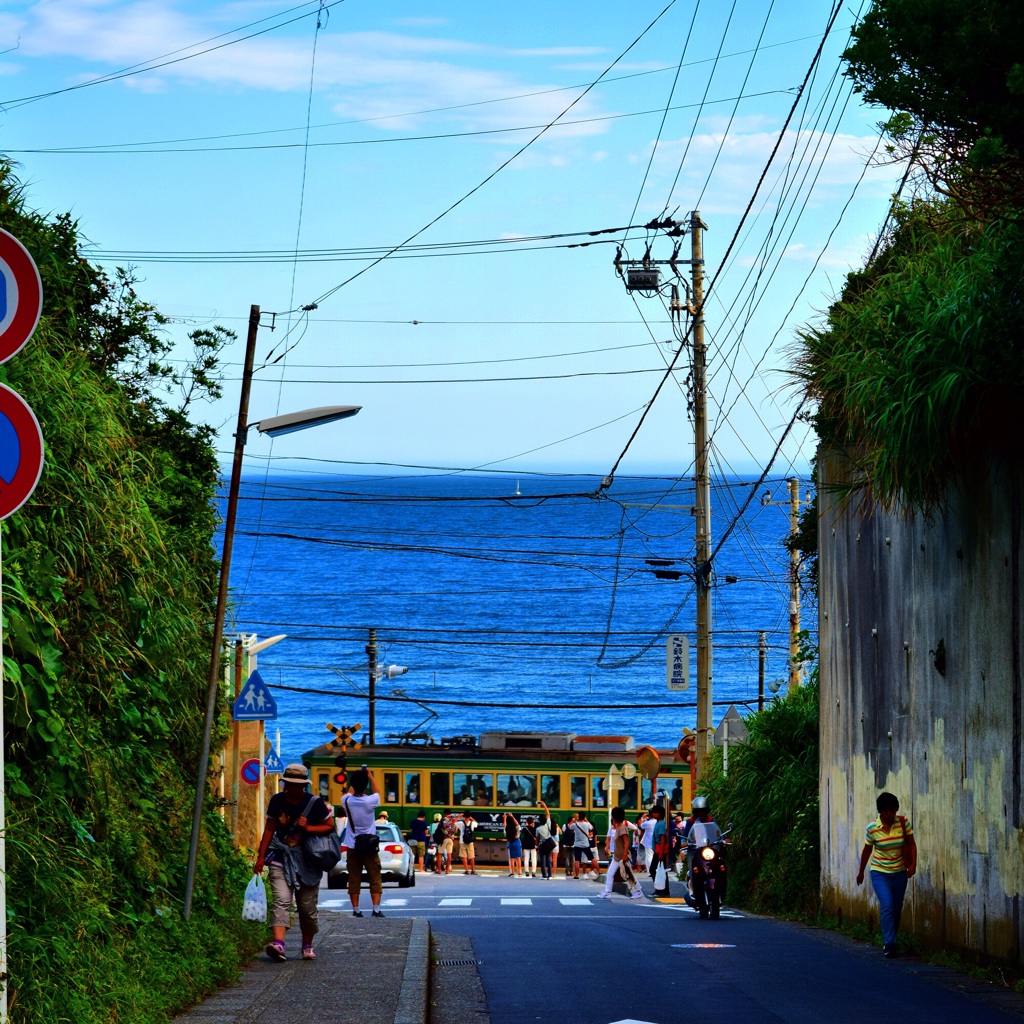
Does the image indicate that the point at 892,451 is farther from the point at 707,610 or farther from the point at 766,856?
the point at 707,610

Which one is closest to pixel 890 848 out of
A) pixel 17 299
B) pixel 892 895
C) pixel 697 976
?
pixel 892 895

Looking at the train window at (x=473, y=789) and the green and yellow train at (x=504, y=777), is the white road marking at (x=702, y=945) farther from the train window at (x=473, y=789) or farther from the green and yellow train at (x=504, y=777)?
the train window at (x=473, y=789)

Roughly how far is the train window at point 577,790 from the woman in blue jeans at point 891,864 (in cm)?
2479

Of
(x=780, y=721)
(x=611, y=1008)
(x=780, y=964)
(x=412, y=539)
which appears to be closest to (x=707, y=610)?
(x=780, y=721)

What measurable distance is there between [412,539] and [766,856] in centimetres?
14392

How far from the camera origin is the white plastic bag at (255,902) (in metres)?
11.1

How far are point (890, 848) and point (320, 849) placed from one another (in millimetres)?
5055

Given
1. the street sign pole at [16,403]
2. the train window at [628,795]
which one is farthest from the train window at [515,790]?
the street sign pole at [16,403]

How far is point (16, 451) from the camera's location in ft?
16.0

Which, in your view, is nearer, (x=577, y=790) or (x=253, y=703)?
(x=253, y=703)

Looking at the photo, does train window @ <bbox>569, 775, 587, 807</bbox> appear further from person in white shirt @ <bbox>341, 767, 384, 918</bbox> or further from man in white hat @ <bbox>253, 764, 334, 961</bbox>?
man in white hat @ <bbox>253, 764, 334, 961</bbox>

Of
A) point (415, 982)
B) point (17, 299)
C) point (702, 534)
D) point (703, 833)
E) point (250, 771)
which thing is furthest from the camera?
point (702, 534)

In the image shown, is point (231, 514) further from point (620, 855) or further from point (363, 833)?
point (620, 855)

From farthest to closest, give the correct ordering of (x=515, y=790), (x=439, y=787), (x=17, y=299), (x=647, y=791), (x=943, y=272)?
1. (x=647, y=791)
2. (x=439, y=787)
3. (x=515, y=790)
4. (x=943, y=272)
5. (x=17, y=299)
